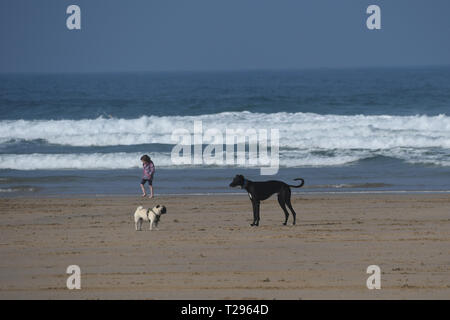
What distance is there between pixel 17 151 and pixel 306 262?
18684mm

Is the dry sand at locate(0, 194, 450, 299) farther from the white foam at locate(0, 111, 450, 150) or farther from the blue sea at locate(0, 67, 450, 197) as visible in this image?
the white foam at locate(0, 111, 450, 150)

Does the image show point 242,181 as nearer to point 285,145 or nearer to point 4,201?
A: point 4,201

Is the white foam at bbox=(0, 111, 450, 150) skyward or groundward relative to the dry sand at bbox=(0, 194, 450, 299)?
skyward

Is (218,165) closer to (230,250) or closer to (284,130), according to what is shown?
(284,130)

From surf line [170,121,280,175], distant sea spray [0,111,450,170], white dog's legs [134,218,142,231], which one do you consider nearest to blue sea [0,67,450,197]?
distant sea spray [0,111,450,170]

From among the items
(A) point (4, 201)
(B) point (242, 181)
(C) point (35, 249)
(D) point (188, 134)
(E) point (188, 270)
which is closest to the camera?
(E) point (188, 270)

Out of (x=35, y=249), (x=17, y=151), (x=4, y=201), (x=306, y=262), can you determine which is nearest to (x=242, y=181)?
(x=306, y=262)

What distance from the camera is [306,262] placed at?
10102 millimetres
